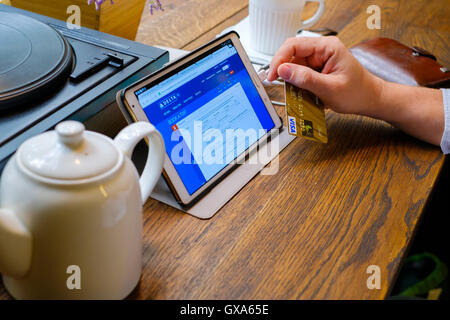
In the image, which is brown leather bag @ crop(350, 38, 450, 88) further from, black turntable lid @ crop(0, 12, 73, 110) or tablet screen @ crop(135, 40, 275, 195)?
black turntable lid @ crop(0, 12, 73, 110)

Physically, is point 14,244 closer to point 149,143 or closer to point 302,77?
point 149,143

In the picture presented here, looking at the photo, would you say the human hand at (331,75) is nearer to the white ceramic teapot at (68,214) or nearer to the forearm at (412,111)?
the forearm at (412,111)

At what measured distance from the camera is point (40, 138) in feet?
1.57

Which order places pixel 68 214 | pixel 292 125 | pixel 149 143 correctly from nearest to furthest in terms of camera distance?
pixel 68 214 → pixel 149 143 → pixel 292 125

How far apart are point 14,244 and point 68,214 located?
74 millimetres

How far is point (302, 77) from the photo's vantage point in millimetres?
830

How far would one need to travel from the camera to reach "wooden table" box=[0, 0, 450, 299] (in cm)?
60

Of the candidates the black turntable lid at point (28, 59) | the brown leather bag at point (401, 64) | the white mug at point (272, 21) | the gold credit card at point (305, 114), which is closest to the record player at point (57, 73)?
the black turntable lid at point (28, 59)

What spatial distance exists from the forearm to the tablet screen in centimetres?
26

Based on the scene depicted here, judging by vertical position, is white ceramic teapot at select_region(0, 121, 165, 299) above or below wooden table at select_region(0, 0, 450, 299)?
above

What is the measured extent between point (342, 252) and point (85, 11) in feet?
2.28

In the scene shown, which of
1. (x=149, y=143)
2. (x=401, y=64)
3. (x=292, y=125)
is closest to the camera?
(x=149, y=143)
